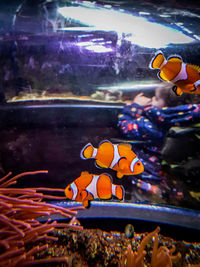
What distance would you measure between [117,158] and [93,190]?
0.69 ft

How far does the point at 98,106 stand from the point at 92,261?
3.70 feet

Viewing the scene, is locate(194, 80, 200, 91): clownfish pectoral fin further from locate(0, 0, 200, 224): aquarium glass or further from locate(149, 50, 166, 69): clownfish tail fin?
locate(0, 0, 200, 224): aquarium glass

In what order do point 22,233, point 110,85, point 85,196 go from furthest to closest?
point 110,85 → point 85,196 → point 22,233

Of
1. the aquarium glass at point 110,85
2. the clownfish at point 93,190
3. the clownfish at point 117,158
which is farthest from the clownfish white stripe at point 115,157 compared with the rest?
the aquarium glass at point 110,85

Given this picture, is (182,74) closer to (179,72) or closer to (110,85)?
(179,72)

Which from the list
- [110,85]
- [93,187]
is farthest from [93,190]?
[110,85]

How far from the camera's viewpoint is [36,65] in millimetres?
1676

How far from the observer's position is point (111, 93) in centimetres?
164

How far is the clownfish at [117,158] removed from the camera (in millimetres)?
876

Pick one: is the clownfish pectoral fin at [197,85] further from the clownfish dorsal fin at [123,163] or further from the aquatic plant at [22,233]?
the aquatic plant at [22,233]

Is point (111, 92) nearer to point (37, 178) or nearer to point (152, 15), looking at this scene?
point (152, 15)

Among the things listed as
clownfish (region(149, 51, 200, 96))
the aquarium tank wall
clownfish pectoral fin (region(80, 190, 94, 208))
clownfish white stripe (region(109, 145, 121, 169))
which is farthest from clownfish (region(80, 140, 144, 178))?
clownfish (region(149, 51, 200, 96))

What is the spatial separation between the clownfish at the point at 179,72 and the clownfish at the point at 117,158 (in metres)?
0.37

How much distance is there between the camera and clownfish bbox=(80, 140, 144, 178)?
0.88 meters
